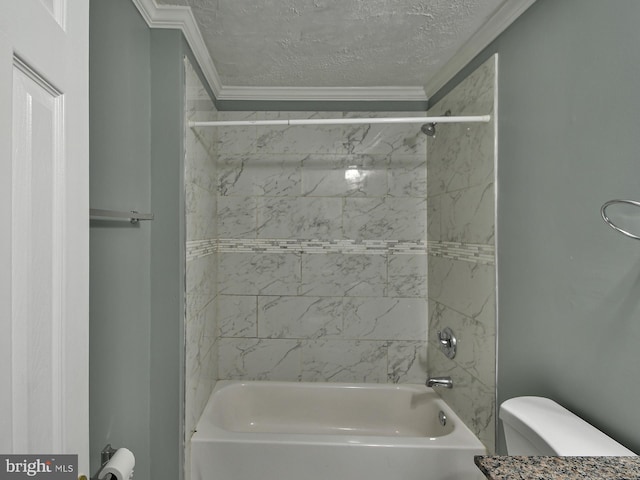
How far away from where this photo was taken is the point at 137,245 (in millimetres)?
1517

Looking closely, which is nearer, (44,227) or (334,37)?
(44,227)

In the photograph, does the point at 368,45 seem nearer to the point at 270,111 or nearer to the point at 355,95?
the point at 355,95

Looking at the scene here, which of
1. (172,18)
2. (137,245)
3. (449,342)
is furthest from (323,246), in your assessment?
(172,18)

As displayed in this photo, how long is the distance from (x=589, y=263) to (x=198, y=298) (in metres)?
1.70

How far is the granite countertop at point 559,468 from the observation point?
742mm

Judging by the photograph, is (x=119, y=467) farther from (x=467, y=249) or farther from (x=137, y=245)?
(x=467, y=249)

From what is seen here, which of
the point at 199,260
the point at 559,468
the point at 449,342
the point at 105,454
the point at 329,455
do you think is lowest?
the point at 329,455

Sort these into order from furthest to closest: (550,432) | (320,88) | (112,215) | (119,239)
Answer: (320,88) < (119,239) < (112,215) < (550,432)

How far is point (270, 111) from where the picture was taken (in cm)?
258

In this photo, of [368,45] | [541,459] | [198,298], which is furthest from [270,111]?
[541,459]

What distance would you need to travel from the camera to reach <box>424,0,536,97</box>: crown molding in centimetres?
149

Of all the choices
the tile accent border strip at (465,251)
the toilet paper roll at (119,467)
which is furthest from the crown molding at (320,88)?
the toilet paper roll at (119,467)

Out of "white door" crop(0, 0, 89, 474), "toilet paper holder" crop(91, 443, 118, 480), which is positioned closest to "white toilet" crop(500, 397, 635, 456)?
"white door" crop(0, 0, 89, 474)

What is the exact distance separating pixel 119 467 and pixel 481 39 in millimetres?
2217
